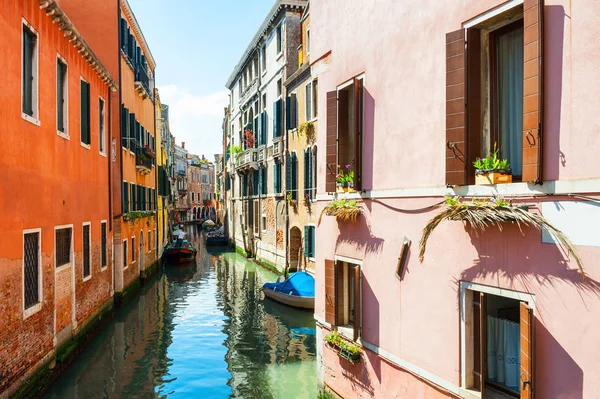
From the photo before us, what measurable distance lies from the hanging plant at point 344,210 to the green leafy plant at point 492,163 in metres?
2.12

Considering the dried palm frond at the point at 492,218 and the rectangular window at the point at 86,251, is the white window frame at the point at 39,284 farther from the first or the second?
the dried palm frond at the point at 492,218

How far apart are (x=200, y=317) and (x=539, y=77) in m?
12.5

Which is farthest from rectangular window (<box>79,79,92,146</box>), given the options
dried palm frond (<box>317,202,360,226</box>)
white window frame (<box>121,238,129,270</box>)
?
dried palm frond (<box>317,202,360,226</box>)

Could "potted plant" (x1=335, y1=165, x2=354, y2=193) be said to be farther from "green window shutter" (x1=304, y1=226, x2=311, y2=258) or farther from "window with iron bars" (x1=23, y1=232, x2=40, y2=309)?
"green window shutter" (x1=304, y1=226, x2=311, y2=258)

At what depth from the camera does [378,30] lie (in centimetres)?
591

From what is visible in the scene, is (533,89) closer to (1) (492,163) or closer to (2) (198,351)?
(1) (492,163)

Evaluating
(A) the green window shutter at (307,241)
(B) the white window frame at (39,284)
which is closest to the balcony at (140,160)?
(A) the green window shutter at (307,241)

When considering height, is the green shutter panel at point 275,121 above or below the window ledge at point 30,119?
above

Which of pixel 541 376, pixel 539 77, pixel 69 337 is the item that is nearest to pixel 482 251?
pixel 541 376

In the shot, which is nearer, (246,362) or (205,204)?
(246,362)

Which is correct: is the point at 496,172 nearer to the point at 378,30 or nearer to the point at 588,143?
the point at 588,143

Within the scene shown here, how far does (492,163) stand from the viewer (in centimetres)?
419

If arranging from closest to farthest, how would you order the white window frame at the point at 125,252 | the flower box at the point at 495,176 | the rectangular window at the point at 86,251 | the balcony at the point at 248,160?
the flower box at the point at 495,176, the rectangular window at the point at 86,251, the white window frame at the point at 125,252, the balcony at the point at 248,160

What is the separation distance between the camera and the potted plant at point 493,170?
4121mm
